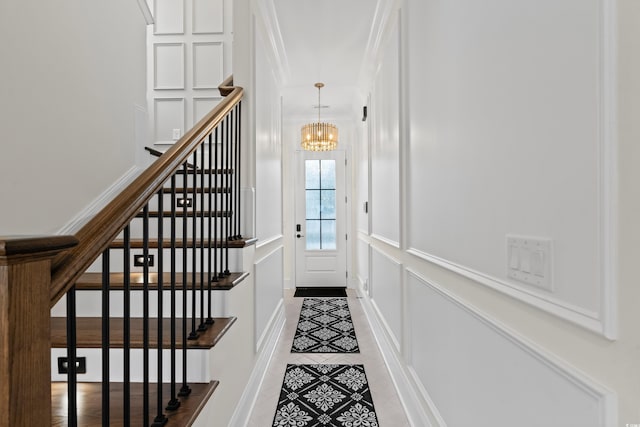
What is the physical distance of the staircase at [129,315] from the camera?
601mm

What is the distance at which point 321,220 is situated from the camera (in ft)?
18.4

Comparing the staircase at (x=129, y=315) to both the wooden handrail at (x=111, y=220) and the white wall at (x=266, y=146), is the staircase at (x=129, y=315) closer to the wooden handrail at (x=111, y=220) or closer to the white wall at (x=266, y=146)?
the wooden handrail at (x=111, y=220)

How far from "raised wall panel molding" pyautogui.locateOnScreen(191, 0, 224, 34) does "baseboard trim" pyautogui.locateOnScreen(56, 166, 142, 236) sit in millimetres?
1757

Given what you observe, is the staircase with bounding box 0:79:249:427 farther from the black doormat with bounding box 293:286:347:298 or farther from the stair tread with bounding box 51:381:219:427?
the black doormat with bounding box 293:286:347:298

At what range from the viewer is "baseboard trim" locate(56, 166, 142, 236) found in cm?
203

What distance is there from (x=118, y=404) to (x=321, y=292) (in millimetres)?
4115

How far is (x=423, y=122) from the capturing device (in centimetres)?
183

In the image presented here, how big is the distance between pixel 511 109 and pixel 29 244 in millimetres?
A: 1127

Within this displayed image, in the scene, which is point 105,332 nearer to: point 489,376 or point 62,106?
point 489,376

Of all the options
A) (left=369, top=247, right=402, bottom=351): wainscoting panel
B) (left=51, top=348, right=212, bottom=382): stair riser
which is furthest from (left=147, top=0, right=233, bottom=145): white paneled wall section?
(left=51, top=348, right=212, bottom=382): stair riser

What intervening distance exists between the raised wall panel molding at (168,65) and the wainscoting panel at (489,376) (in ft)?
10.2

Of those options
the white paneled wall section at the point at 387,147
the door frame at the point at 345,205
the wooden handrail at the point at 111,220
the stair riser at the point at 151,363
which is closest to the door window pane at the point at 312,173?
the door frame at the point at 345,205

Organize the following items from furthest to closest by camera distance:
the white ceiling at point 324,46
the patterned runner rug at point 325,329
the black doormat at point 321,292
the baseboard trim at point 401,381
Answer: the black doormat at point 321,292
the patterned runner rug at point 325,329
the white ceiling at point 324,46
the baseboard trim at point 401,381

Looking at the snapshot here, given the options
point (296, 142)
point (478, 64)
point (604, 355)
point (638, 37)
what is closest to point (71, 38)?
point (478, 64)
